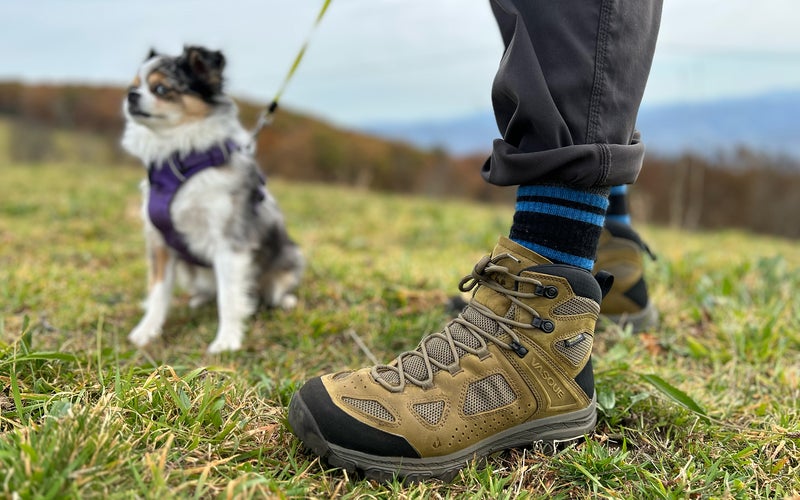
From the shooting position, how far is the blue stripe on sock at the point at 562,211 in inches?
63.4

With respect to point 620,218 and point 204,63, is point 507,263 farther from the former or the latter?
point 204,63

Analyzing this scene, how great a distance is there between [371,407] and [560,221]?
2.34ft

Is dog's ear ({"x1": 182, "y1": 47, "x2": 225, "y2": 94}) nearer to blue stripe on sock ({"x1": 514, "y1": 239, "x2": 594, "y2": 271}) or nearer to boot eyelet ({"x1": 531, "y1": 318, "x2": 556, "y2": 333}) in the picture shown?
blue stripe on sock ({"x1": 514, "y1": 239, "x2": 594, "y2": 271})

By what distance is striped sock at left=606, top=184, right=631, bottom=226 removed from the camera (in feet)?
8.82

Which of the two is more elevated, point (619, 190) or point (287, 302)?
point (619, 190)

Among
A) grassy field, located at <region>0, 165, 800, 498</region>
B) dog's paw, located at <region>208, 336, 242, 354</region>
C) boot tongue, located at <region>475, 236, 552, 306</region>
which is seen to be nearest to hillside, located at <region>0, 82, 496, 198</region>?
grassy field, located at <region>0, 165, 800, 498</region>

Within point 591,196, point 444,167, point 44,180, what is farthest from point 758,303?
point 444,167

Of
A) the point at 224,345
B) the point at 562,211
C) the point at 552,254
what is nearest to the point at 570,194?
the point at 562,211

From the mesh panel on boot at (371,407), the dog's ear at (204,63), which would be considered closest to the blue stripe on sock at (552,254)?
the mesh panel on boot at (371,407)

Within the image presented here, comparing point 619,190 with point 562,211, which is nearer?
point 562,211

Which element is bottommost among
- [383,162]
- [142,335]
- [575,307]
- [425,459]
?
[383,162]

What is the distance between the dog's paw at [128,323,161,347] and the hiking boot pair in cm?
157

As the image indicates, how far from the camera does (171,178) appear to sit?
305 cm

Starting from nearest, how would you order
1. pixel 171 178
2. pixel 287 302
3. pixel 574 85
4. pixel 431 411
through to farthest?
pixel 574 85
pixel 431 411
pixel 171 178
pixel 287 302
